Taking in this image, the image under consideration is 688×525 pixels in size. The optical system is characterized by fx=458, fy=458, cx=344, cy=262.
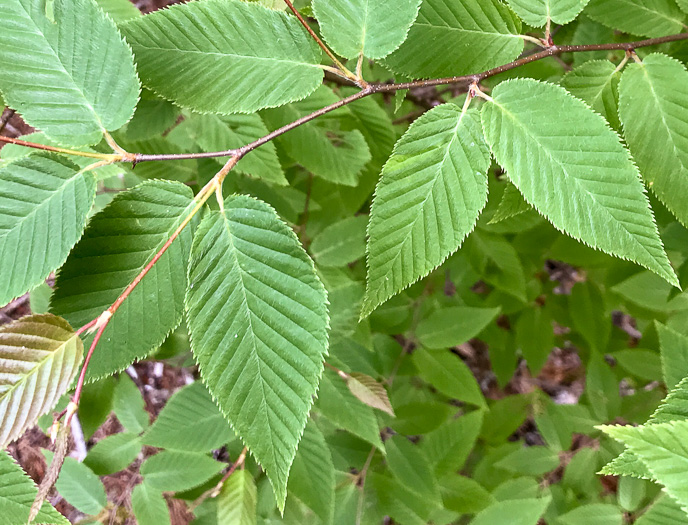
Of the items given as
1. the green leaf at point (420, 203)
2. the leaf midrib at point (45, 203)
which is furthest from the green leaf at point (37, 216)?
the green leaf at point (420, 203)

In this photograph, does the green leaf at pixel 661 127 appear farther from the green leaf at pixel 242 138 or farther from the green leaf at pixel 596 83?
the green leaf at pixel 242 138

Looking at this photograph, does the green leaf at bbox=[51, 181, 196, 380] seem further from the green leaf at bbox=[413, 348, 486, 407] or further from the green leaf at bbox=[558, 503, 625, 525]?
the green leaf at bbox=[558, 503, 625, 525]

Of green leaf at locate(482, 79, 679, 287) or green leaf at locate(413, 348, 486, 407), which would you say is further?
green leaf at locate(413, 348, 486, 407)

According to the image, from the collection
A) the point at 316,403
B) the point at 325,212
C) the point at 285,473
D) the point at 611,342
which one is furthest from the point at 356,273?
the point at 285,473

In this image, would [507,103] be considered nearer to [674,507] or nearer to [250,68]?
[250,68]

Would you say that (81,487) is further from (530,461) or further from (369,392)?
(530,461)

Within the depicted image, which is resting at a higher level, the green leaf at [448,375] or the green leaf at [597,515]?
the green leaf at [448,375]

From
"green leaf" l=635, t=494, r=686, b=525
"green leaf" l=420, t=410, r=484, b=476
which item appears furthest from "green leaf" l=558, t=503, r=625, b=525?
"green leaf" l=635, t=494, r=686, b=525
